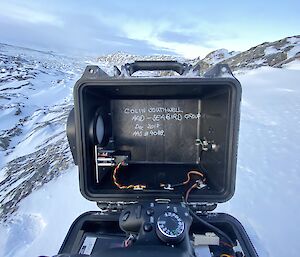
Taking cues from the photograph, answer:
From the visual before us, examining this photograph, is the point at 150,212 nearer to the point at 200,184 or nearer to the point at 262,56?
the point at 200,184

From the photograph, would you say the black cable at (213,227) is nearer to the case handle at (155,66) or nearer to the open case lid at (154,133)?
the open case lid at (154,133)

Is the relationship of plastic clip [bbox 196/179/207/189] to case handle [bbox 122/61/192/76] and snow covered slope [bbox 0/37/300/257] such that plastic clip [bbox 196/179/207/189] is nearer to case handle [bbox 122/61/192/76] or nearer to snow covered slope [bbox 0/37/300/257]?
case handle [bbox 122/61/192/76]

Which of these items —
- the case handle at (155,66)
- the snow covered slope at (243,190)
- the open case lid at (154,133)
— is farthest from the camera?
the snow covered slope at (243,190)

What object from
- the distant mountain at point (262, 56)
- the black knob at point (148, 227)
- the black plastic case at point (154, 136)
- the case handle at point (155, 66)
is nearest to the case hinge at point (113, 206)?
the black plastic case at point (154, 136)

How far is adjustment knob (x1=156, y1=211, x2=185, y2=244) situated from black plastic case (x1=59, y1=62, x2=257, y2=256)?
0.35 m

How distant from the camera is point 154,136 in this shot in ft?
5.65

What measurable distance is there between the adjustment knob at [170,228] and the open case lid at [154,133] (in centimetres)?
35

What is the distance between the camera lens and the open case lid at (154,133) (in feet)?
3.92

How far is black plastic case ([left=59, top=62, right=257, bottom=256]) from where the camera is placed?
47.1 inches

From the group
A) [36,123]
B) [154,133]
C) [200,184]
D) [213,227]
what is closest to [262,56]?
[36,123]

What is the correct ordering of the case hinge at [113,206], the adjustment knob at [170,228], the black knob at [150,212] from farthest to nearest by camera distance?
the case hinge at [113,206], the black knob at [150,212], the adjustment knob at [170,228]

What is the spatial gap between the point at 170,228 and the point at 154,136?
850mm

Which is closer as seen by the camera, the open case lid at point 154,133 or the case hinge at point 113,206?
→ the open case lid at point 154,133

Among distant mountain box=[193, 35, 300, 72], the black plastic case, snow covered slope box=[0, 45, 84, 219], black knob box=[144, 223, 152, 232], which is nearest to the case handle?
the black plastic case
